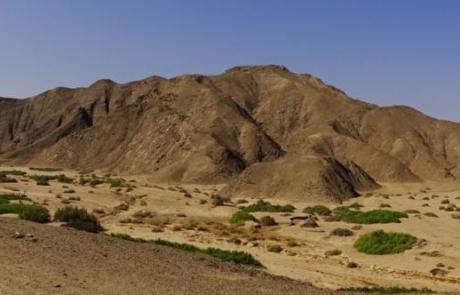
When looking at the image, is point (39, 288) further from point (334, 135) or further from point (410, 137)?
point (410, 137)

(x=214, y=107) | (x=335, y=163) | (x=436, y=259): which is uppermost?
(x=214, y=107)

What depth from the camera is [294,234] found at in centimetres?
3825

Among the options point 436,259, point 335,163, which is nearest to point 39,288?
point 436,259

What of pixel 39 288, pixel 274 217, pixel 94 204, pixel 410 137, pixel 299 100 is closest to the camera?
pixel 39 288

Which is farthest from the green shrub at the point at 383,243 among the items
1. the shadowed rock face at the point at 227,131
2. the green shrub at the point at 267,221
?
the shadowed rock face at the point at 227,131

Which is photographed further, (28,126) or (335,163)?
(28,126)

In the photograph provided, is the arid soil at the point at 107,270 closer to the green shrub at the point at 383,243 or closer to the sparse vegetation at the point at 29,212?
the sparse vegetation at the point at 29,212

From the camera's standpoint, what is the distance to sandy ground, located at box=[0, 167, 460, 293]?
25484 mm

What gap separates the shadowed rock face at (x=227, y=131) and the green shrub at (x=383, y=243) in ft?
119

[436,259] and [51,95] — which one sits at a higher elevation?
[51,95]

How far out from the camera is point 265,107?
128 metres

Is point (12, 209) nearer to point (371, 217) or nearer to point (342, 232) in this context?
point (342, 232)

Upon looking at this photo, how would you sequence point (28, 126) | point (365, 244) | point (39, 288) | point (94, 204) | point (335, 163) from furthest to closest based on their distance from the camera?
point (28, 126)
point (335, 163)
point (94, 204)
point (365, 244)
point (39, 288)

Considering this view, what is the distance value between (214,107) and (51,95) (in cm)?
5710
